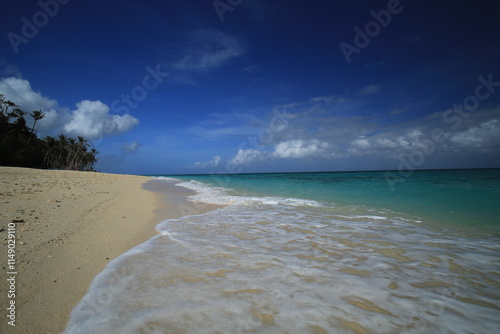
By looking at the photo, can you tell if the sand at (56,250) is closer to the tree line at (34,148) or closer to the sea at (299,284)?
the sea at (299,284)

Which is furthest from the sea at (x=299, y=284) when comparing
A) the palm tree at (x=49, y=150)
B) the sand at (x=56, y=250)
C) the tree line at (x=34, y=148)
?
the palm tree at (x=49, y=150)

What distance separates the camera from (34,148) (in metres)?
52.2

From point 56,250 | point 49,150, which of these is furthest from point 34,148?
point 56,250

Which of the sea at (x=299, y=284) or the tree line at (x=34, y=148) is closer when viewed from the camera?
the sea at (x=299, y=284)

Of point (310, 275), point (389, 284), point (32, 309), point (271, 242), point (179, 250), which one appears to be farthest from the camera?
point (271, 242)

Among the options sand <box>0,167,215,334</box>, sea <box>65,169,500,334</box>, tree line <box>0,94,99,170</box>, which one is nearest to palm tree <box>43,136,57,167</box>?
tree line <box>0,94,99,170</box>

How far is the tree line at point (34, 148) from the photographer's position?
36.9 m

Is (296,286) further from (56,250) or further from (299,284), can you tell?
(56,250)

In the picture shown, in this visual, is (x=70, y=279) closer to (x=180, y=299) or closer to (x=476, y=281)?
(x=180, y=299)

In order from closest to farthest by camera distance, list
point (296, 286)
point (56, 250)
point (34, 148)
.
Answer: point (296, 286)
point (56, 250)
point (34, 148)

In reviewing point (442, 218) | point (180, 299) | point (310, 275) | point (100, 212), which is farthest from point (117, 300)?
point (442, 218)

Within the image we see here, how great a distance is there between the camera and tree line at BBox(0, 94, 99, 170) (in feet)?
121

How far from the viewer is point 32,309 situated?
2115mm

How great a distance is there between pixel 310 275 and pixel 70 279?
11.8ft
